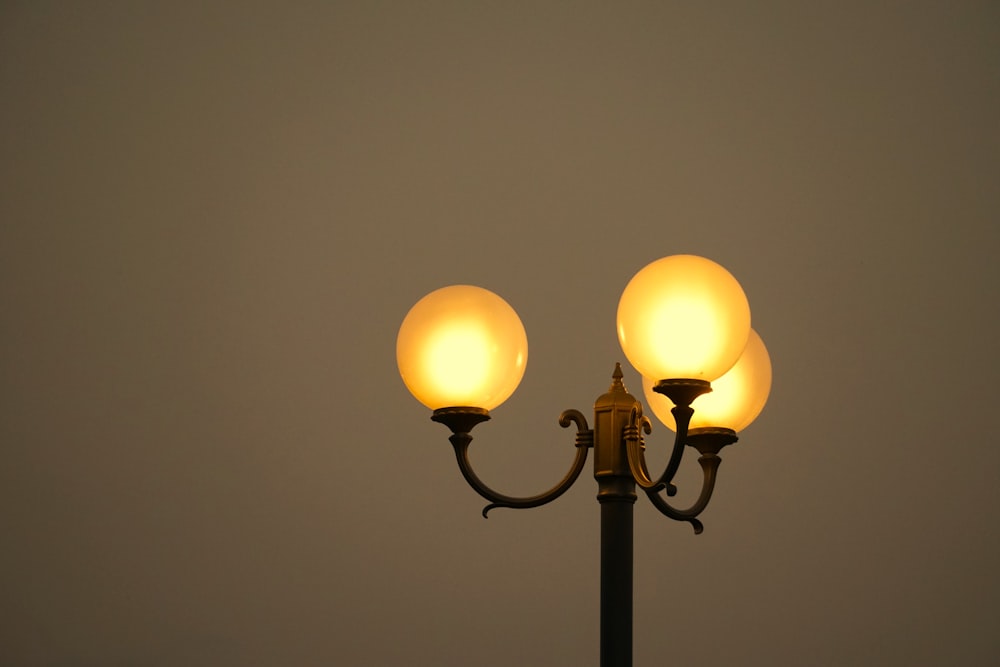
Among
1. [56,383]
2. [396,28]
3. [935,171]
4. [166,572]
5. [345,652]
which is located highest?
[396,28]

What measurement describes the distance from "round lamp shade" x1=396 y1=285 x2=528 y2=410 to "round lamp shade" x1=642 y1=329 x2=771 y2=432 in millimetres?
210

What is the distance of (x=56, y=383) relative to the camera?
289 cm

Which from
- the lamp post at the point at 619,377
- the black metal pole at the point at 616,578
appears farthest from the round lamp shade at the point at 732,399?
the black metal pole at the point at 616,578

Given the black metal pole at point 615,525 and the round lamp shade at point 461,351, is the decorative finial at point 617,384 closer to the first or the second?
the black metal pole at point 615,525

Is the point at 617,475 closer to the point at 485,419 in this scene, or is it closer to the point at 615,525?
the point at 615,525

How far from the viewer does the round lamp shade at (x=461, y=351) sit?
1.46 meters

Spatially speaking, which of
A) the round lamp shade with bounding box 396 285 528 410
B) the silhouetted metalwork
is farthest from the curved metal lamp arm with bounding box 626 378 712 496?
the round lamp shade with bounding box 396 285 528 410

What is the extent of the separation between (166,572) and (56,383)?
52 cm

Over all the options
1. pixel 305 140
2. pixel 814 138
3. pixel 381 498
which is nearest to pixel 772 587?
pixel 381 498

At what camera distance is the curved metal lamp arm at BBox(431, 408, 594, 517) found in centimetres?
143

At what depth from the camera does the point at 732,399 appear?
1.59 metres

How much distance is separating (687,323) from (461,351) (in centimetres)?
28

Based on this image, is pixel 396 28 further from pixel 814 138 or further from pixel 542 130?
pixel 814 138

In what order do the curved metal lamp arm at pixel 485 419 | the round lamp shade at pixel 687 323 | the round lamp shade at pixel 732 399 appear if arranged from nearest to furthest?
the round lamp shade at pixel 687 323, the curved metal lamp arm at pixel 485 419, the round lamp shade at pixel 732 399
